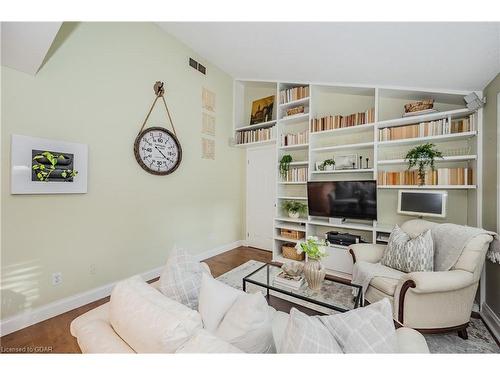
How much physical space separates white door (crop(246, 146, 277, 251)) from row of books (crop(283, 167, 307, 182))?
1.09ft

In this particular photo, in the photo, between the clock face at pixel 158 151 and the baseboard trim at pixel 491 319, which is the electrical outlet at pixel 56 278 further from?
the baseboard trim at pixel 491 319

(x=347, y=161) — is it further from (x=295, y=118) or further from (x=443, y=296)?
(x=443, y=296)

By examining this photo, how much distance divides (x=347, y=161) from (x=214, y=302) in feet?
9.49

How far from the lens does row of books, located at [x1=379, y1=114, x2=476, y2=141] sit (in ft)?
7.68

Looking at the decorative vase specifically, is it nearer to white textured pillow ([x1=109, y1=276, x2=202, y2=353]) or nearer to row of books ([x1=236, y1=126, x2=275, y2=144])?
white textured pillow ([x1=109, y1=276, x2=202, y2=353])

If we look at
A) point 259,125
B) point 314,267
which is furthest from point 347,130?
point 314,267

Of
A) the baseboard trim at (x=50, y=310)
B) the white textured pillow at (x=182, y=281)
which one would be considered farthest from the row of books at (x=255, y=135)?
the baseboard trim at (x=50, y=310)

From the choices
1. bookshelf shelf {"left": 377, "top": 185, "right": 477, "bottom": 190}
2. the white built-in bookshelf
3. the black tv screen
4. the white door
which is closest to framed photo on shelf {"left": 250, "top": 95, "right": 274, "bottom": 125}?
the white built-in bookshelf

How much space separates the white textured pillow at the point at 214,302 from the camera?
0.95 m

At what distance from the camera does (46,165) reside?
75.7 inches

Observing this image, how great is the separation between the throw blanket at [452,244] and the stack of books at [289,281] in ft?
4.12
